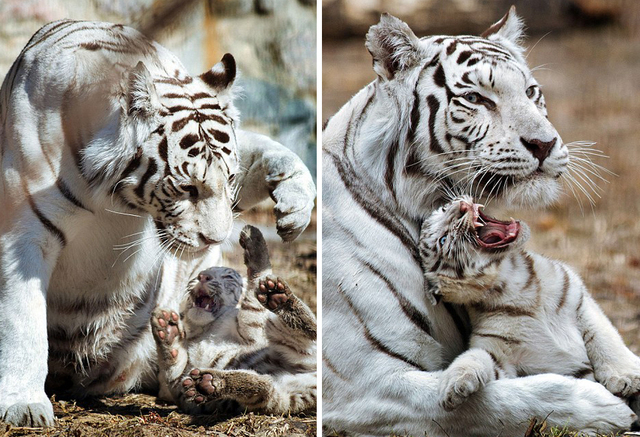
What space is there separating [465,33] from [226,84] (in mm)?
1045

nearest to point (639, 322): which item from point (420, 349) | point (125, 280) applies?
point (420, 349)

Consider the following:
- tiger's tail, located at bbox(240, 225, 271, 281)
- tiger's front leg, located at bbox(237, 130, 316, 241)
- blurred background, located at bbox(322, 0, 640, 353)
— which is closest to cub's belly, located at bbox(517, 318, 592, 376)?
blurred background, located at bbox(322, 0, 640, 353)

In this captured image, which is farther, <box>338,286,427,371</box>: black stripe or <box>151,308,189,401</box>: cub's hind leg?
<box>151,308,189,401</box>: cub's hind leg

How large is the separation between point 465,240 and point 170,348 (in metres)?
1.29

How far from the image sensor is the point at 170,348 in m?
3.54

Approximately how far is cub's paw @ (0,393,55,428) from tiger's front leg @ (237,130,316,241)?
1133 mm

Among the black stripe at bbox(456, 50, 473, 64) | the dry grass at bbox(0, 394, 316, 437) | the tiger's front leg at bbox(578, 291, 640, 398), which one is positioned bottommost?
the dry grass at bbox(0, 394, 316, 437)

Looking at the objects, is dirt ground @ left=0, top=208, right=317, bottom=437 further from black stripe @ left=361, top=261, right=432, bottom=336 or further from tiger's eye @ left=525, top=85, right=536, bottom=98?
tiger's eye @ left=525, top=85, right=536, bottom=98

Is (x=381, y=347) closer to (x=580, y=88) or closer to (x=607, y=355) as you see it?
(x=607, y=355)

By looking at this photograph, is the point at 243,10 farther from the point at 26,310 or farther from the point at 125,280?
the point at 26,310

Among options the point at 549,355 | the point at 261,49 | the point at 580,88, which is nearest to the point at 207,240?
the point at 261,49

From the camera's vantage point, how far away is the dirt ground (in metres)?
3.27

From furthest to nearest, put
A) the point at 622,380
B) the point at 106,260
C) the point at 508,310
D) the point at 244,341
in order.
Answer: the point at 244,341, the point at 106,260, the point at 508,310, the point at 622,380

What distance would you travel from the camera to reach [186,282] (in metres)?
3.78
